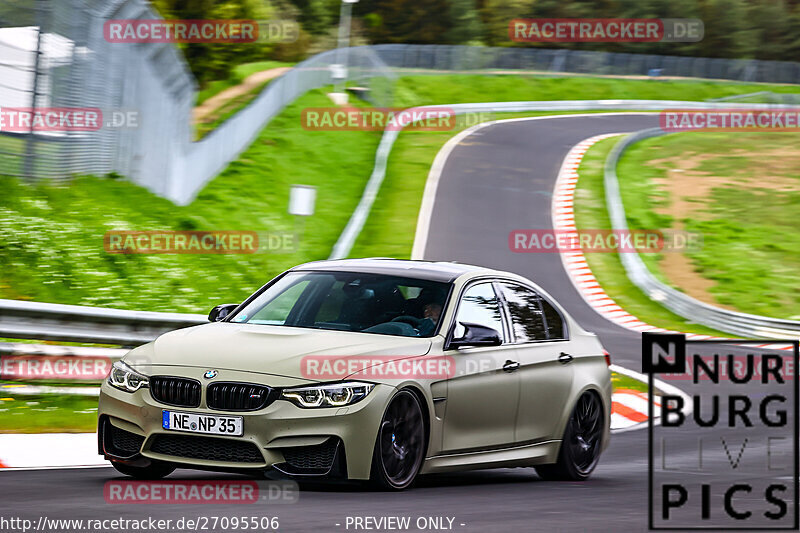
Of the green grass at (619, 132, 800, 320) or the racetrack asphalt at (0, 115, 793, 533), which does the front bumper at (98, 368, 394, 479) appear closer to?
the racetrack asphalt at (0, 115, 793, 533)

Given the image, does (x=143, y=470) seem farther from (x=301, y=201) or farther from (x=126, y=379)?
(x=301, y=201)

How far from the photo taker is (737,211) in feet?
121

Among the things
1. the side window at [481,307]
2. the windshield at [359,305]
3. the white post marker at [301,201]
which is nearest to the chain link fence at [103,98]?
the white post marker at [301,201]

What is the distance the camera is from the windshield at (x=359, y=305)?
331 inches

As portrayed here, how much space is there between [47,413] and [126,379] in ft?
12.2

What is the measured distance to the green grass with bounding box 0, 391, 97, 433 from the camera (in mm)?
10562

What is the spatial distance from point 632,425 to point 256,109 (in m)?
23.7
